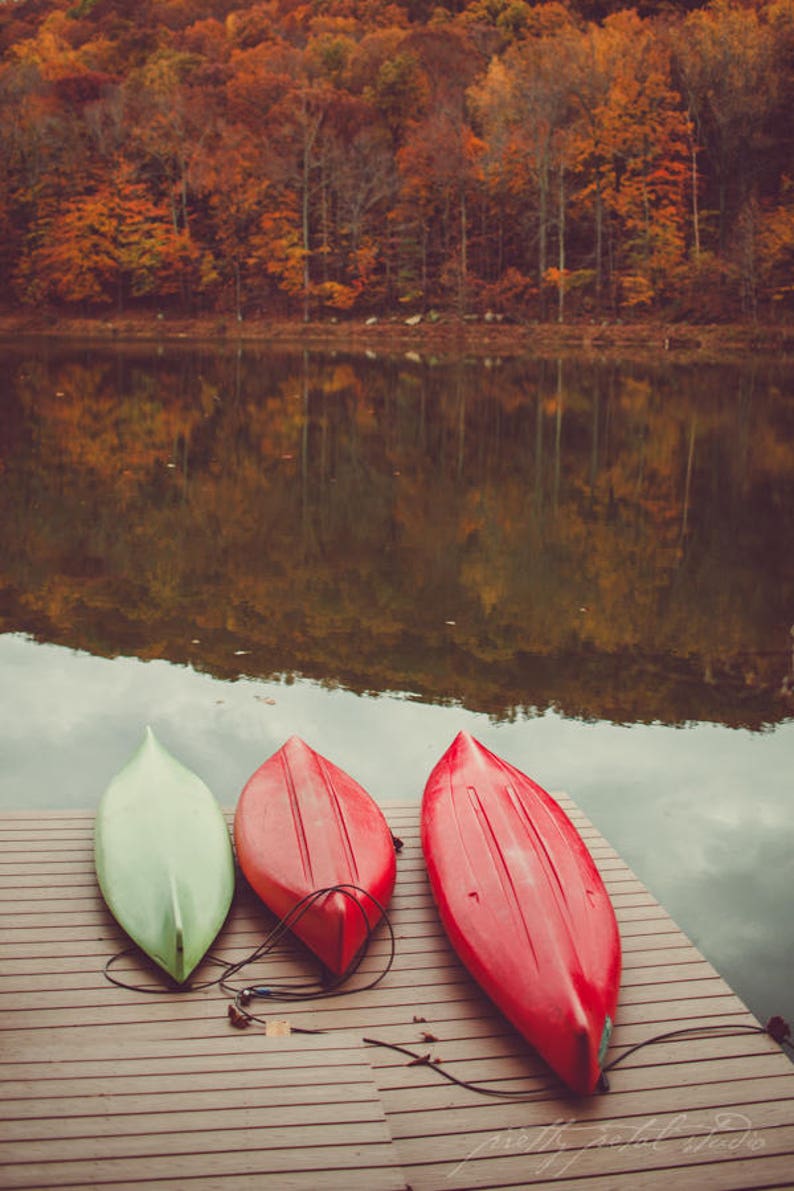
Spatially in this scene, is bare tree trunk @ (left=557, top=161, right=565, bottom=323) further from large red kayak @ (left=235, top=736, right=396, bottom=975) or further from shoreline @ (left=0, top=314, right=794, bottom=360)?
large red kayak @ (left=235, top=736, right=396, bottom=975)

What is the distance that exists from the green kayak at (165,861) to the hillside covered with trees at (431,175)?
3448 cm

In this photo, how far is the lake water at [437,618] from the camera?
5848mm

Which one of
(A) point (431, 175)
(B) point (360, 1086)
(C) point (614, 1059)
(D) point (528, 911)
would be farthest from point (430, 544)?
(A) point (431, 175)

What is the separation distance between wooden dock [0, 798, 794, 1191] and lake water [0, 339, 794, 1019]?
1.00 meters

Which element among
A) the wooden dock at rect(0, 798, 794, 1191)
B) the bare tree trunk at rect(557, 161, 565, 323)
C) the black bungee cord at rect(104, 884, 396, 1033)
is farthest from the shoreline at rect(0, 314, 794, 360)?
the wooden dock at rect(0, 798, 794, 1191)

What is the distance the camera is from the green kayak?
3674 mm

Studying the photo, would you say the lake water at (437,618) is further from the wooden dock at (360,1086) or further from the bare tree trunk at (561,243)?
the bare tree trunk at (561,243)

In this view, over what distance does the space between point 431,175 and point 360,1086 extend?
43.6 m

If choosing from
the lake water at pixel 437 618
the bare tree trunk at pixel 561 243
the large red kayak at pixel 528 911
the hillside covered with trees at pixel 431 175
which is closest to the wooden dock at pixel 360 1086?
the large red kayak at pixel 528 911

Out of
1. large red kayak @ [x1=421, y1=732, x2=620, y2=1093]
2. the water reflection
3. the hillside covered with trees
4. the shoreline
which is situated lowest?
the shoreline

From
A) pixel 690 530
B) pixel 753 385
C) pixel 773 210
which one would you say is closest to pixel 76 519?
pixel 690 530

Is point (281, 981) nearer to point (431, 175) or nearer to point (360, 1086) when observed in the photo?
point (360, 1086)

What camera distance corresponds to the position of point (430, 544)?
11516mm

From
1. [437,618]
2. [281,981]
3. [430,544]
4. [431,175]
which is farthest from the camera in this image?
[431,175]
